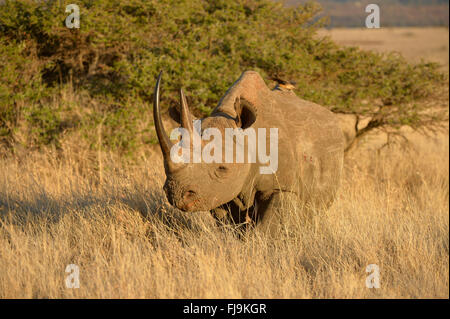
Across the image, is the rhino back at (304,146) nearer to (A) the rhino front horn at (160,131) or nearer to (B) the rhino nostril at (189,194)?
(B) the rhino nostril at (189,194)

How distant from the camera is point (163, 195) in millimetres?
5578

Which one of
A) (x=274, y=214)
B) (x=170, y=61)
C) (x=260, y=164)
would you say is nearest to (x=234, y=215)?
(x=274, y=214)

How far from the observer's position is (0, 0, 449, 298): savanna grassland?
3.83 metres

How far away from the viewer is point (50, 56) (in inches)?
328

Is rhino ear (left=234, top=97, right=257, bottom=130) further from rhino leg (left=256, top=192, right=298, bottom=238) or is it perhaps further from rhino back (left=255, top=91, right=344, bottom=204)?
rhino leg (left=256, top=192, right=298, bottom=238)

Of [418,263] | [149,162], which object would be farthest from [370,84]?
[418,263]

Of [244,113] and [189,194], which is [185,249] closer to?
[189,194]

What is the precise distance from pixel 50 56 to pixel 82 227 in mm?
4398

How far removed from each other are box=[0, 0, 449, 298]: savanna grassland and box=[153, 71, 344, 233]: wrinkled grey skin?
197 millimetres

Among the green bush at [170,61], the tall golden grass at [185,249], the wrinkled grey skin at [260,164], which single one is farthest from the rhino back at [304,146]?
the green bush at [170,61]

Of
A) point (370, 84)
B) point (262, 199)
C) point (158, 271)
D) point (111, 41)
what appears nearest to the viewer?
point (158, 271)

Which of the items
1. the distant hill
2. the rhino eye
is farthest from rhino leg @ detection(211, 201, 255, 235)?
the distant hill

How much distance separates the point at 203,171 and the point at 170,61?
4039 millimetres

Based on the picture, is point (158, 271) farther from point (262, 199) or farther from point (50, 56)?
point (50, 56)
